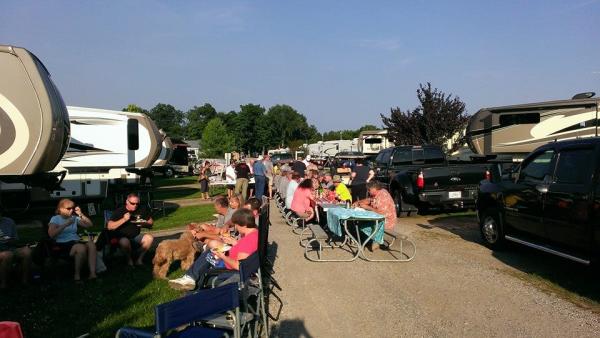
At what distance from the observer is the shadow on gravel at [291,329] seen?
4426mm

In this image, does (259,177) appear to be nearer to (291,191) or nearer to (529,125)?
(291,191)

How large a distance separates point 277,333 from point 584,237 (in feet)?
12.2

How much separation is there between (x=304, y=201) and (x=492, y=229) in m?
3.72

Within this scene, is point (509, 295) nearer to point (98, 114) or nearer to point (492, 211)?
point (492, 211)

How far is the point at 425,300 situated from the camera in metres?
5.33

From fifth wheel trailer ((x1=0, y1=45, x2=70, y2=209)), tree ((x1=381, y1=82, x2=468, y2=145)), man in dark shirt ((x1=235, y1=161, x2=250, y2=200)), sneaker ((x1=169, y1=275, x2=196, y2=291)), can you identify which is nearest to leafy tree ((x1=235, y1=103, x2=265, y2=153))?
tree ((x1=381, y1=82, x2=468, y2=145))

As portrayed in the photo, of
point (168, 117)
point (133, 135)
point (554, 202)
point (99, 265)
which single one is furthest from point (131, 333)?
point (168, 117)

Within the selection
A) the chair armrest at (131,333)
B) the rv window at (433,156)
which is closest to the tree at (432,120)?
the rv window at (433,156)

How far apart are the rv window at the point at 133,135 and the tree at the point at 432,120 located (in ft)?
58.2

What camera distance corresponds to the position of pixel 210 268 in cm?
549

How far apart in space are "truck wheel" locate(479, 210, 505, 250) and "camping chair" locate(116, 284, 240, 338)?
5.56 meters

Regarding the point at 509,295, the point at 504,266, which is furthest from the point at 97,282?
the point at 504,266

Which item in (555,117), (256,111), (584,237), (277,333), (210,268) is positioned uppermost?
(256,111)

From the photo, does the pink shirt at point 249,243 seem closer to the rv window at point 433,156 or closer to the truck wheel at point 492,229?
the truck wheel at point 492,229
